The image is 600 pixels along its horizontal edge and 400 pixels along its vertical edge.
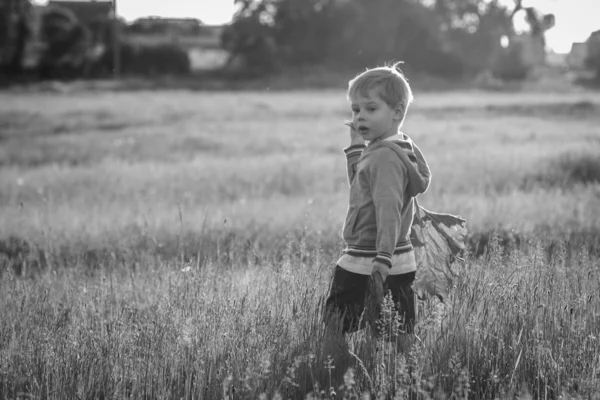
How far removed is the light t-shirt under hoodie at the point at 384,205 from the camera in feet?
11.0

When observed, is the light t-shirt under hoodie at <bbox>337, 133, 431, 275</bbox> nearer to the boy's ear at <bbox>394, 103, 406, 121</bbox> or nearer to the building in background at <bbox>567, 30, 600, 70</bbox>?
the boy's ear at <bbox>394, 103, 406, 121</bbox>

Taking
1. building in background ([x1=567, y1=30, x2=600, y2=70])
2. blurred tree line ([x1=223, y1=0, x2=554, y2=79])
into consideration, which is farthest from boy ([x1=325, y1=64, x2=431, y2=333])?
blurred tree line ([x1=223, y1=0, x2=554, y2=79])

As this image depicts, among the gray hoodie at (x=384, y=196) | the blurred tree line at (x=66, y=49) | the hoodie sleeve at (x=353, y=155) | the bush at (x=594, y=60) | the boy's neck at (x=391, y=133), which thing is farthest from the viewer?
the blurred tree line at (x=66, y=49)

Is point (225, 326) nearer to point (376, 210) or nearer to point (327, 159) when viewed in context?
point (376, 210)

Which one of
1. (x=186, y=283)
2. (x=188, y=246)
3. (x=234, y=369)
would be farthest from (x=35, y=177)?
(x=234, y=369)

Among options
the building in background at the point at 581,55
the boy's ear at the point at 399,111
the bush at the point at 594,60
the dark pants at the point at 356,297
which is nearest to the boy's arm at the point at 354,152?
the boy's ear at the point at 399,111

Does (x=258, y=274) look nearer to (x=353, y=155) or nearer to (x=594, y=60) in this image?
(x=353, y=155)

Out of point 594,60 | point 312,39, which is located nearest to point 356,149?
point 594,60

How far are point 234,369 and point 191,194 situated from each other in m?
6.96

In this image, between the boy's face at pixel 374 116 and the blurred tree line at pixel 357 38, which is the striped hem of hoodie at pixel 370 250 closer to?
the boy's face at pixel 374 116

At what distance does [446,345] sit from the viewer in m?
3.54

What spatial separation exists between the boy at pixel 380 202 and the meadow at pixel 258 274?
0.73 ft

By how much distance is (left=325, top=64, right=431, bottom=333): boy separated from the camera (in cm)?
337

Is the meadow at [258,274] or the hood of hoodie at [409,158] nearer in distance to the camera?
the meadow at [258,274]
